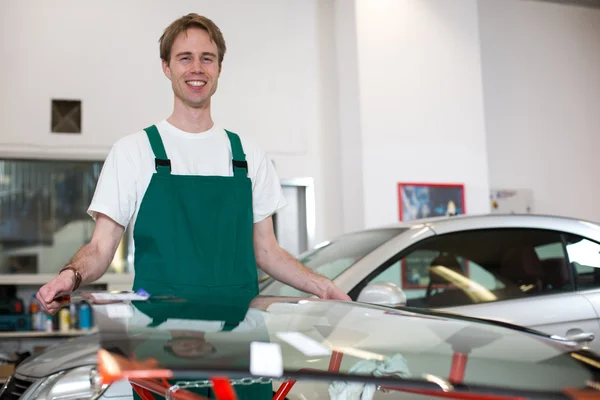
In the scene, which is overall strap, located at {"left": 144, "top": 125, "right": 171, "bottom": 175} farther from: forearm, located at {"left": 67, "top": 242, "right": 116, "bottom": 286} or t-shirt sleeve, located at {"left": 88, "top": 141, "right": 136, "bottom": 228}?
forearm, located at {"left": 67, "top": 242, "right": 116, "bottom": 286}

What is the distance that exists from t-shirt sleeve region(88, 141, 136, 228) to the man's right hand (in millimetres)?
253

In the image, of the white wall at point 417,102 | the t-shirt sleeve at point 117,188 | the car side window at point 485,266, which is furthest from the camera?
the white wall at point 417,102

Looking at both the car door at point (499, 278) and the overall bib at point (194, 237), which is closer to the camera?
the overall bib at point (194, 237)

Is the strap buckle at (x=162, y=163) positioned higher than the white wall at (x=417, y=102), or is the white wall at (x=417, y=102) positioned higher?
the white wall at (x=417, y=102)

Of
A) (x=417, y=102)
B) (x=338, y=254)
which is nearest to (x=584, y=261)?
(x=338, y=254)

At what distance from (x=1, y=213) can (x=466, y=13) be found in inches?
174

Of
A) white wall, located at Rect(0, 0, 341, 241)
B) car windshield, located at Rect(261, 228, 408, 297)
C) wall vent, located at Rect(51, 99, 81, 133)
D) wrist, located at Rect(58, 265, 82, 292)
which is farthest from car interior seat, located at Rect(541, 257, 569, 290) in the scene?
wall vent, located at Rect(51, 99, 81, 133)

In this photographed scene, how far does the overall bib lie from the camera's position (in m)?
1.59

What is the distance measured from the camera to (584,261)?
286cm

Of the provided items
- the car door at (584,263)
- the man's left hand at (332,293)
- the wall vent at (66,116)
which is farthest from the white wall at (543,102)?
the man's left hand at (332,293)

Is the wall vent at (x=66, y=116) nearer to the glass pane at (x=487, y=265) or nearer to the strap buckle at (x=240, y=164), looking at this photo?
the glass pane at (x=487, y=265)

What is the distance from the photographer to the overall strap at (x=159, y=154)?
5.53ft

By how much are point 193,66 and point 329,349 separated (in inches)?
41.1

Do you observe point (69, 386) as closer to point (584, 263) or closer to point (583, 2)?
point (584, 263)
